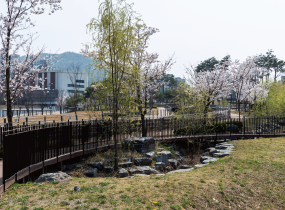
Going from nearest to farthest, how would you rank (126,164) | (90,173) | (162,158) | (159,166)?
(90,173) < (126,164) < (159,166) < (162,158)

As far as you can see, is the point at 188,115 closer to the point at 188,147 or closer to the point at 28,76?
the point at 188,147

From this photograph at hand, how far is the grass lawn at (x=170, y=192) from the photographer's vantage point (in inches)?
175

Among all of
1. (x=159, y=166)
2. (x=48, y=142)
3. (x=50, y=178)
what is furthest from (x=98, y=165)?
(x=159, y=166)

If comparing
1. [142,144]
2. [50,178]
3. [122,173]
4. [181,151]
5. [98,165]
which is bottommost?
[181,151]

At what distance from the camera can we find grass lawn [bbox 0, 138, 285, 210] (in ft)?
14.6

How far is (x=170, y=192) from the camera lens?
17.0ft

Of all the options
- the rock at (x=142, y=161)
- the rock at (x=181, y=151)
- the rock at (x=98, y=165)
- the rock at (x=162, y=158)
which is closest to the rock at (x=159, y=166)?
the rock at (x=142, y=161)

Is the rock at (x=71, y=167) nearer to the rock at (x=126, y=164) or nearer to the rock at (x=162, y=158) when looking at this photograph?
the rock at (x=126, y=164)

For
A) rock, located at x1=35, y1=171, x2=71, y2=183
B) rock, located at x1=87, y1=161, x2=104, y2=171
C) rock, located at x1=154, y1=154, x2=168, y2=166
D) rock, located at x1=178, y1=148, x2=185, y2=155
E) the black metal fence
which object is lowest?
rock, located at x1=178, y1=148, x2=185, y2=155

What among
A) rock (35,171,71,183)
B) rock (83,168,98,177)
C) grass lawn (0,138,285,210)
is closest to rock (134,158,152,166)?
rock (83,168,98,177)

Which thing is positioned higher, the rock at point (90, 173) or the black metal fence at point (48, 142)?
the black metal fence at point (48, 142)

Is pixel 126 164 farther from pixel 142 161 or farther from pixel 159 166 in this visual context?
pixel 159 166

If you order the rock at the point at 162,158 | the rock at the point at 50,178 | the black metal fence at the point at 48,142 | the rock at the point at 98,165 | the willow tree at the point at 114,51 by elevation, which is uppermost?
the willow tree at the point at 114,51

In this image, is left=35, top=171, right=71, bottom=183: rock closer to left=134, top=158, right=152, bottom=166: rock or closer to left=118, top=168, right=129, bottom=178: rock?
left=118, top=168, right=129, bottom=178: rock
